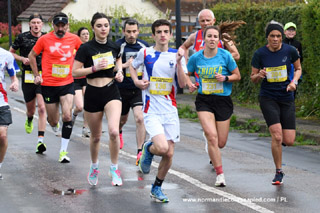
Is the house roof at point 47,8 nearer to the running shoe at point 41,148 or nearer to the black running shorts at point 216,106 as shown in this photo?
the running shoe at point 41,148

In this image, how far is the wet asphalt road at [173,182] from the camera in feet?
29.8

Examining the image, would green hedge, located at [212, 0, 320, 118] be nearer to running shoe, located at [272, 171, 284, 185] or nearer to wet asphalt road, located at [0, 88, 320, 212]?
wet asphalt road, located at [0, 88, 320, 212]

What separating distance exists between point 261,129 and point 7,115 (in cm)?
713

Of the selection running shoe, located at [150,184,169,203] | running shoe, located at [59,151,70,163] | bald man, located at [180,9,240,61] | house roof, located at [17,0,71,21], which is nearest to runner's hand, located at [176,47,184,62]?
running shoe, located at [150,184,169,203]

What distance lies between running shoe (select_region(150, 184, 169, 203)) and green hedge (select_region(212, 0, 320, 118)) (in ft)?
28.3

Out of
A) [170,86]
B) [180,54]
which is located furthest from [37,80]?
[180,54]

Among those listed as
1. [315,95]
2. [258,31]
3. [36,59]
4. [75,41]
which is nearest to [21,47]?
[36,59]

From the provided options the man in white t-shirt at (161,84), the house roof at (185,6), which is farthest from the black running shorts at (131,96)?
the house roof at (185,6)

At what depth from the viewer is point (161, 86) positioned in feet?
31.9

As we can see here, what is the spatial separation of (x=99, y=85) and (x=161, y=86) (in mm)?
1035

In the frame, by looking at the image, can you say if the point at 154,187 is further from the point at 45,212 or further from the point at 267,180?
the point at 267,180

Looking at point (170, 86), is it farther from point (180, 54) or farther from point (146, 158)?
point (146, 158)

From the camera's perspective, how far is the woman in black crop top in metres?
10.3

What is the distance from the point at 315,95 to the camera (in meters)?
17.9
